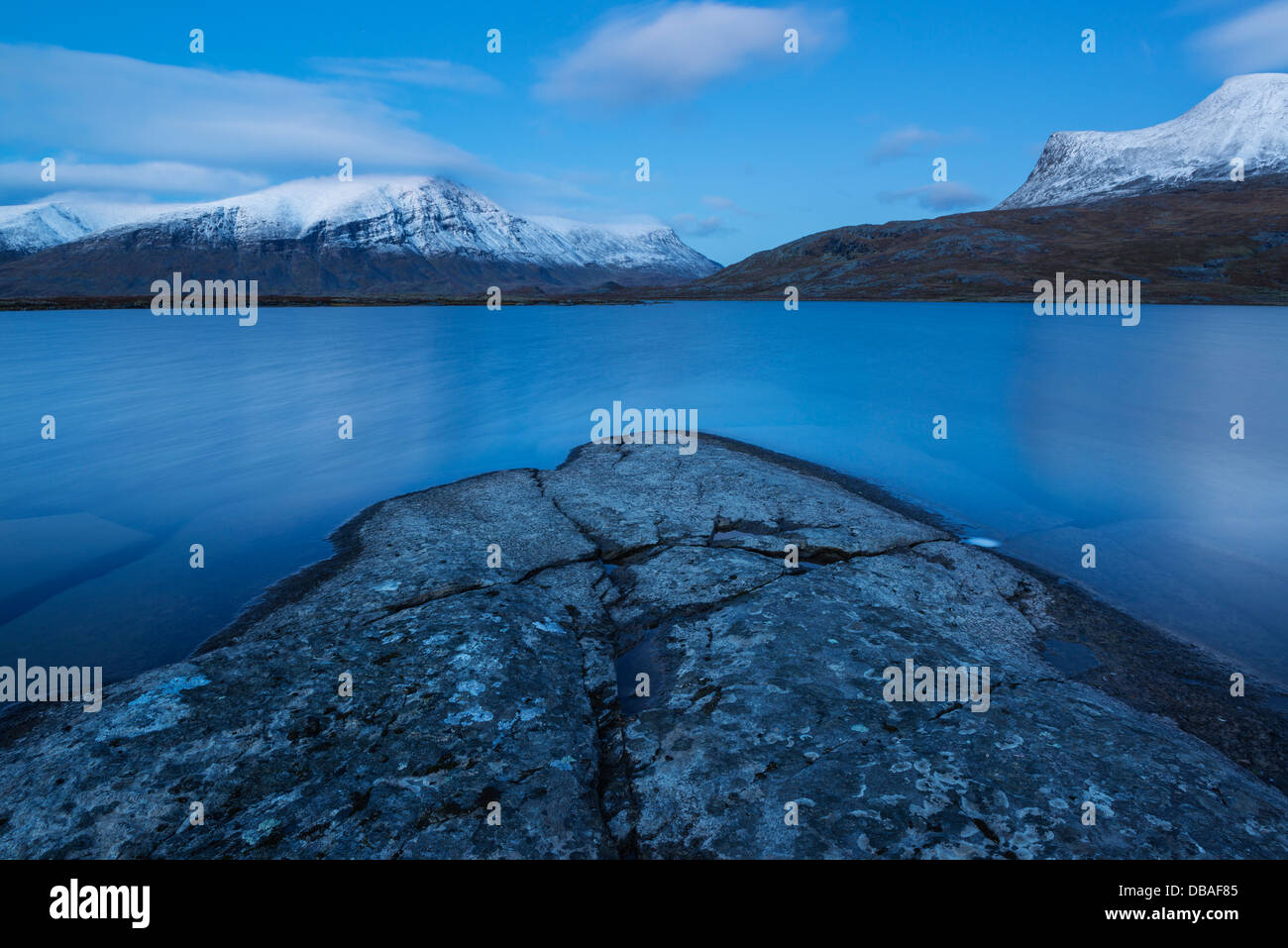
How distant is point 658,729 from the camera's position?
6215 mm

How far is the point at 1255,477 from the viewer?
1739 centimetres

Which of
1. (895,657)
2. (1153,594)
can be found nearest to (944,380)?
(1153,594)

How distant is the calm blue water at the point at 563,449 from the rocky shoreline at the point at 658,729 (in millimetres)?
2516

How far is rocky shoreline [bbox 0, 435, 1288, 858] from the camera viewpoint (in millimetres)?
4773

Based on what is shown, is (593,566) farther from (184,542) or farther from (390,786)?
(184,542)

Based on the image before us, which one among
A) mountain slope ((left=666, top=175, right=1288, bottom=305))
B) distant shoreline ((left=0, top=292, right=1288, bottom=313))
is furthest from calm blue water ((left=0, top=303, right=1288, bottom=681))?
mountain slope ((left=666, top=175, right=1288, bottom=305))

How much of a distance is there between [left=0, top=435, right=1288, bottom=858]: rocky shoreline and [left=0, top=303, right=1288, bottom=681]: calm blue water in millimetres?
2516

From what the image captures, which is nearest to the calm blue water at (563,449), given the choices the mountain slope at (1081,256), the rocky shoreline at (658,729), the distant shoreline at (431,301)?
the rocky shoreline at (658,729)

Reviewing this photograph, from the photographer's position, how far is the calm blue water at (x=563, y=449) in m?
10.8

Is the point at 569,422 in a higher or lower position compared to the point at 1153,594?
higher

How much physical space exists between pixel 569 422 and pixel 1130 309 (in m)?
106

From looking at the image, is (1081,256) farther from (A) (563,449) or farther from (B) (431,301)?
(A) (563,449)

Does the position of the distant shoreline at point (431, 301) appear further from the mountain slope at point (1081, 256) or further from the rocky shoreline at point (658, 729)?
the rocky shoreline at point (658, 729)

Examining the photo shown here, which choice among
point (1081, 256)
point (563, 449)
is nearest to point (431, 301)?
point (1081, 256)
